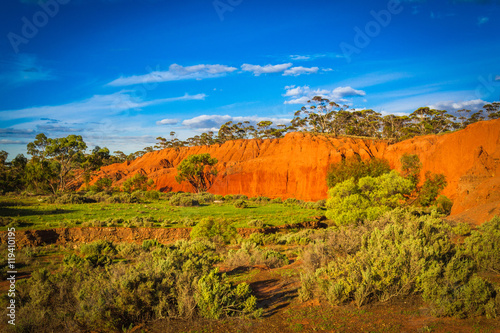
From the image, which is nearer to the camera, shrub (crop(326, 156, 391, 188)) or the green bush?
the green bush

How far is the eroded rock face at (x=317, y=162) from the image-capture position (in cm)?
2543

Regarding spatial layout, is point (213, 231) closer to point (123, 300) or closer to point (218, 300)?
point (218, 300)

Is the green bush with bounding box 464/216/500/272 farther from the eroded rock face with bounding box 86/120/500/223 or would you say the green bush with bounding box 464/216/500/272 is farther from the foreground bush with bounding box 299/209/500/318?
the eroded rock face with bounding box 86/120/500/223

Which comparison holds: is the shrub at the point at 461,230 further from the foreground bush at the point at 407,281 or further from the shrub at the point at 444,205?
the shrub at the point at 444,205

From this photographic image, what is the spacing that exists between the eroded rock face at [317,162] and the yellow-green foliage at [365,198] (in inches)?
189

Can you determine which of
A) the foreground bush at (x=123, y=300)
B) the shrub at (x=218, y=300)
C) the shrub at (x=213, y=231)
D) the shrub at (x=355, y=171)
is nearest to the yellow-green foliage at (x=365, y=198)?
the shrub at (x=213, y=231)

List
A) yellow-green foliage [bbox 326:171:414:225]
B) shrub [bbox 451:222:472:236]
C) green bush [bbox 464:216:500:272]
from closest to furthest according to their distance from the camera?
1. green bush [bbox 464:216:500:272]
2. shrub [bbox 451:222:472:236]
3. yellow-green foliage [bbox 326:171:414:225]

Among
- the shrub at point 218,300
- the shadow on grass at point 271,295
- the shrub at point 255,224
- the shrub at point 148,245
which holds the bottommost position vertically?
the shrub at point 255,224

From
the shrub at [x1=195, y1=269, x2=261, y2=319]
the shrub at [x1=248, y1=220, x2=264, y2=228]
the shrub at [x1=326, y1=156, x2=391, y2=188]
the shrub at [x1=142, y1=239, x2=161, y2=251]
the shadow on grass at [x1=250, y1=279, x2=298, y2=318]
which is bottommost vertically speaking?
the shrub at [x1=248, y1=220, x2=264, y2=228]

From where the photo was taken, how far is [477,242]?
9492mm

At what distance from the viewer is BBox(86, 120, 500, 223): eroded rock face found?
25.4 meters

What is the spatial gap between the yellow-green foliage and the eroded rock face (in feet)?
15.7

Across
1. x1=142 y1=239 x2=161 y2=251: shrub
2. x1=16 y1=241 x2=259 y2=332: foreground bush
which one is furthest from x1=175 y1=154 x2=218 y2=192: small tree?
x1=16 y1=241 x2=259 y2=332: foreground bush

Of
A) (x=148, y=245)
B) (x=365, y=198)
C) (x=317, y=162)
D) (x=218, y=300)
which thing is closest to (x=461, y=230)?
(x=365, y=198)
